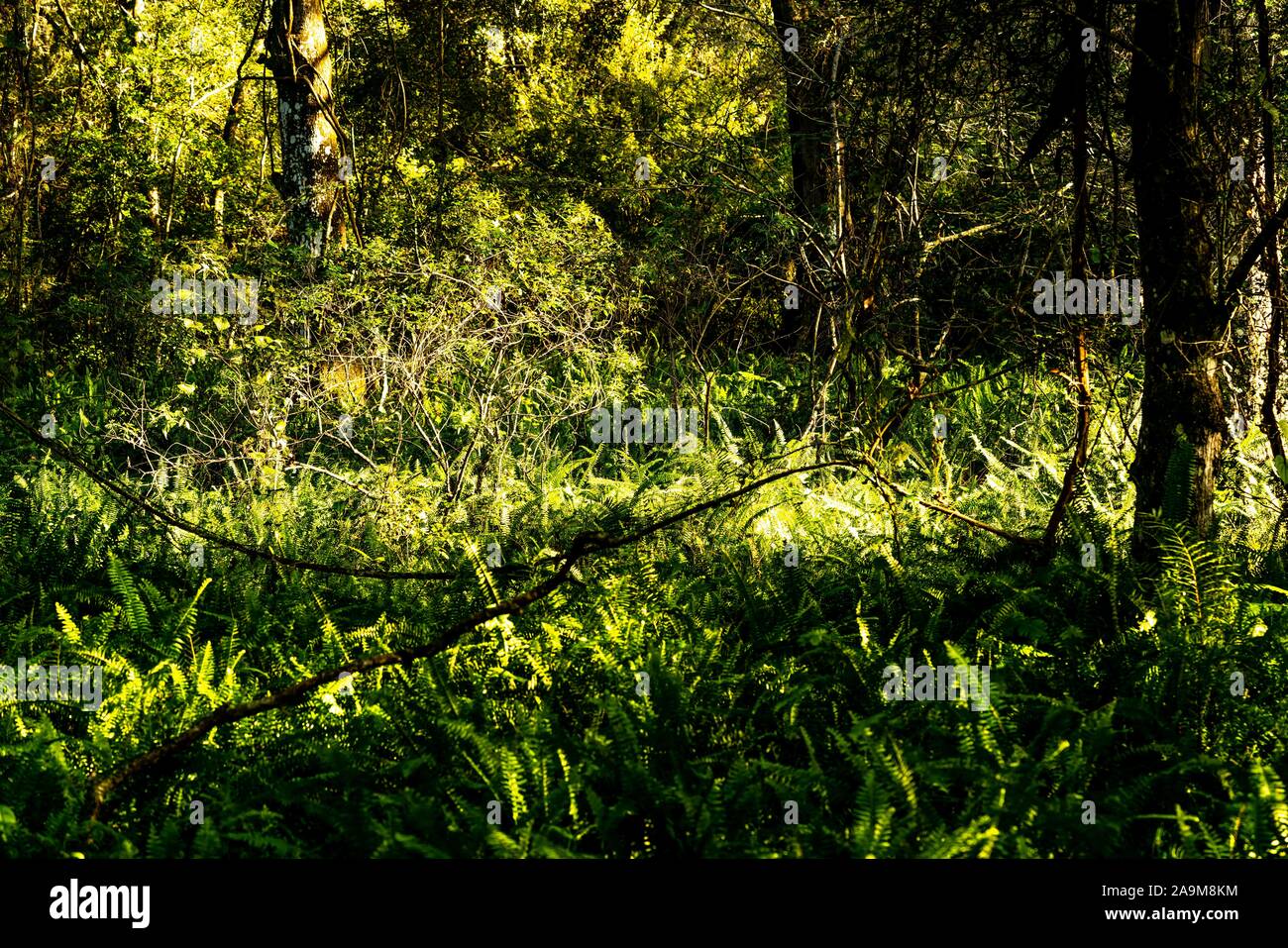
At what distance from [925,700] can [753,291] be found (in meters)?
9.21

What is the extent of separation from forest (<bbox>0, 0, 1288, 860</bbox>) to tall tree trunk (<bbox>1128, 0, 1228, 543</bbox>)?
15 mm

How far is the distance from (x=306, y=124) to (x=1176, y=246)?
6898mm

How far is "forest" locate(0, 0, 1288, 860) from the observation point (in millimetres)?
2691

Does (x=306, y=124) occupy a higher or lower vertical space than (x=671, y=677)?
higher

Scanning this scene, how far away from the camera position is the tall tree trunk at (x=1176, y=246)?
3730mm

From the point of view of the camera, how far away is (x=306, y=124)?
8.66 meters

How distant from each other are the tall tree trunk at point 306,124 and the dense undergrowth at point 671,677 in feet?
10.6
